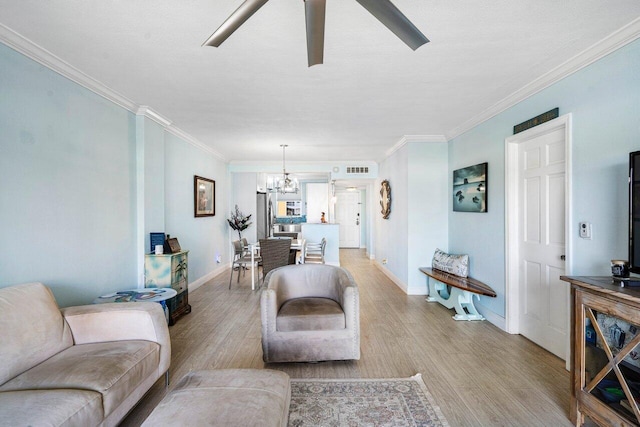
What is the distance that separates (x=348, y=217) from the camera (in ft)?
34.1

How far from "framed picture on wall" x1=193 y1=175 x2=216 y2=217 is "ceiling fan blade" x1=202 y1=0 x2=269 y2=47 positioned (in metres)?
3.99

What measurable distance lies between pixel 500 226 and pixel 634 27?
1959 millimetres

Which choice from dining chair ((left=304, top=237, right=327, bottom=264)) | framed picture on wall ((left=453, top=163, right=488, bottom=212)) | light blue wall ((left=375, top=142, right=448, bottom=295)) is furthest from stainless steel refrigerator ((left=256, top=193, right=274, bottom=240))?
framed picture on wall ((left=453, top=163, right=488, bottom=212))

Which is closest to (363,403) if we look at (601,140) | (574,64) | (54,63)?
(601,140)

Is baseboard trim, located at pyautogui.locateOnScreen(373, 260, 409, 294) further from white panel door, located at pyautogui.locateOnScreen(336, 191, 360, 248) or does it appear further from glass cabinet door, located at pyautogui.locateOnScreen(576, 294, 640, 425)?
white panel door, located at pyautogui.locateOnScreen(336, 191, 360, 248)

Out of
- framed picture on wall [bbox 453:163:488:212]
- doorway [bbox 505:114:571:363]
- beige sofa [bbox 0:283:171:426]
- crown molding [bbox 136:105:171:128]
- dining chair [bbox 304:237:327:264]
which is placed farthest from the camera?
dining chair [bbox 304:237:327:264]

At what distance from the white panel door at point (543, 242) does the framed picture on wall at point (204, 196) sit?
468 centimetres

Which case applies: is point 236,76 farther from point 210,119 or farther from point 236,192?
point 236,192

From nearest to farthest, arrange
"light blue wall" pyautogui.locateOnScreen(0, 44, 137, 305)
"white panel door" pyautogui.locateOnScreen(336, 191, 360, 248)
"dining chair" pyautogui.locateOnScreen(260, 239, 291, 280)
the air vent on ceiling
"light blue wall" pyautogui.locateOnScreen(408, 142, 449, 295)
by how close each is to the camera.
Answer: "light blue wall" pyautogui.locateOnScreen(0, 44, 137, 305) → "dining chair" pyautogui.locateOnScreen(260, 239, 291, 280) → "light blue wall" pyautogui.locateOnScreen(408, 142, 449, 295) → the air vent on ceiling → "white panel door" pyautogui.locateOnScreen(336, 191, 360, 248)

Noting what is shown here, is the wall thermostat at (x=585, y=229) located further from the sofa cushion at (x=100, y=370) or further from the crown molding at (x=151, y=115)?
the crown molding at (x=151, y=115)

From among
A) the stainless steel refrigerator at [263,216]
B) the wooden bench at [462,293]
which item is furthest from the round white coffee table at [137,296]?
the stainless steel refrigerator at [263,216]

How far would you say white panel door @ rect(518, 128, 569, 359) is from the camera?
259 centimetres

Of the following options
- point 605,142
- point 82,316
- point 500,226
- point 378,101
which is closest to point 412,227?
point 500,226

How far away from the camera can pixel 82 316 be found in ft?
6.37
